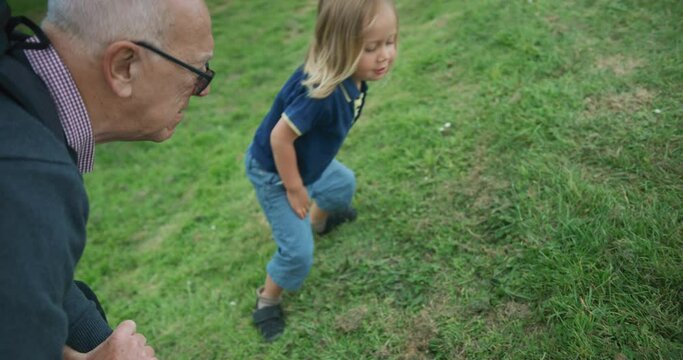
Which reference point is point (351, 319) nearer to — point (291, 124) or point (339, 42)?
point (291, 124)

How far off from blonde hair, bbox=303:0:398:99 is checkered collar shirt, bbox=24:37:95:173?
126cm

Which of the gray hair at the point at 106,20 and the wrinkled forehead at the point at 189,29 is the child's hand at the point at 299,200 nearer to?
the wrinkled forehead at the point at 189,29

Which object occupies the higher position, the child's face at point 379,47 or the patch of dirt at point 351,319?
the child's face at point 379,47

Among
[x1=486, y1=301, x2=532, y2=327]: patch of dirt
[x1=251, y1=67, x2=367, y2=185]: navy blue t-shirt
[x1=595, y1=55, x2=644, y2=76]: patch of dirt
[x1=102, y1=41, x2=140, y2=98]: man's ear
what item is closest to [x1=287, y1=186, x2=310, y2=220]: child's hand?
[x1=251, y1=67, x2=367, y2=185]: navy blue t-shirt

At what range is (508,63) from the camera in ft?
14.4

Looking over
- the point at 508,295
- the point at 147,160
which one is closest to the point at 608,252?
the point at 508,295

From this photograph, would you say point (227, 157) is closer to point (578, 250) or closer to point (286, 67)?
point (286, 67)

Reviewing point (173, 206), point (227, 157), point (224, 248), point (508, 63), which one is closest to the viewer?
point (224, 248)

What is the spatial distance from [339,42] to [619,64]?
2.24m

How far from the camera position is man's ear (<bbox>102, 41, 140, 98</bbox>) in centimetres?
142

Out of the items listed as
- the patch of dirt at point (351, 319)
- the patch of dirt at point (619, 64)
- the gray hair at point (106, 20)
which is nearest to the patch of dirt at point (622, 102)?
the patch of dirt at point (619, 64)

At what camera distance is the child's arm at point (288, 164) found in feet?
8.51

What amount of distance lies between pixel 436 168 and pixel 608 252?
1298 millimetres

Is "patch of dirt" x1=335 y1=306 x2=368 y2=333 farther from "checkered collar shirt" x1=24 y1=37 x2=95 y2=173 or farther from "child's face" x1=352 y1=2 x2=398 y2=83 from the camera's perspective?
"checkered collar shirt" x1=24 y1=37 x2=95 y2=173
